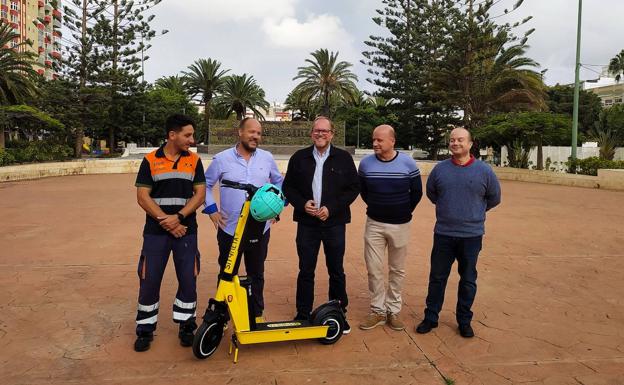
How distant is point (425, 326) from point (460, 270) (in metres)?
0.50

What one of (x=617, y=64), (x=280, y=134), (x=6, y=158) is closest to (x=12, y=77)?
(x=6, y=158)

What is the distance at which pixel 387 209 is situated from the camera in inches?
139

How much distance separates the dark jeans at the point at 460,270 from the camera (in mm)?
3473

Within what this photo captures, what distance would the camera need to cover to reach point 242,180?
136 inches

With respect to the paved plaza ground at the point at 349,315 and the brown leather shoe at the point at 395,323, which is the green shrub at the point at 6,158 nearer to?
the paved plaza ground at the point at 349,315

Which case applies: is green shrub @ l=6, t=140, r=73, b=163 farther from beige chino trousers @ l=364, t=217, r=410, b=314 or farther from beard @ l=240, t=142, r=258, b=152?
beige chino trousers @ l=364, t=217, r=410, b=314

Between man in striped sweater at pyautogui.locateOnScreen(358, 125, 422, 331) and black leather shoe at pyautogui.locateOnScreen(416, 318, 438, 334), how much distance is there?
0.13m

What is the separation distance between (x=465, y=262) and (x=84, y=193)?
39.7 feet

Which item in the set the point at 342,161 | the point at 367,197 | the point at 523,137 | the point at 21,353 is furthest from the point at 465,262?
the point at 523,137

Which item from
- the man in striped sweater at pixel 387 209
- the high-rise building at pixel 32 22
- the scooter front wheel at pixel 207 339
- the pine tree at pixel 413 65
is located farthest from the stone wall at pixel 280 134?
the high-rise building at pixel 32 22

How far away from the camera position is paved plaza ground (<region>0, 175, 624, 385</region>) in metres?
2.92

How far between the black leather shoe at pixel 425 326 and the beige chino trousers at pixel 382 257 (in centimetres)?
20

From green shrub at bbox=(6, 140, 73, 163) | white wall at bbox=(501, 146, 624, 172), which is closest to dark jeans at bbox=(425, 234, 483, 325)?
white wall at bbox=(501, 146, 624, 172)

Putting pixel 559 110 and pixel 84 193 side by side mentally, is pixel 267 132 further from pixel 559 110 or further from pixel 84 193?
pixel 559 110
